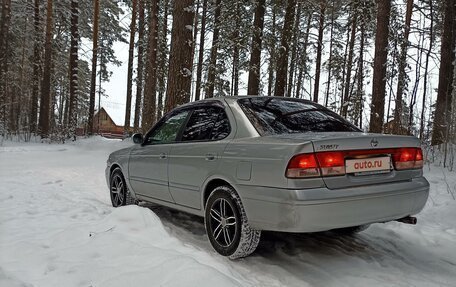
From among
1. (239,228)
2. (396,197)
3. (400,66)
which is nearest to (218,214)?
(239,228)

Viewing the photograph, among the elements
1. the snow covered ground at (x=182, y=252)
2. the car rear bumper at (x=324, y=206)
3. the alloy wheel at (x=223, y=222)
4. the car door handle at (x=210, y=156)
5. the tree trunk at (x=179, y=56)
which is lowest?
the snow covered ground at (x=182, y=252)

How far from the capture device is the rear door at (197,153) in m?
3.91

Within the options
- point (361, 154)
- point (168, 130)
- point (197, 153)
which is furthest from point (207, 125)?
point (361, 154)

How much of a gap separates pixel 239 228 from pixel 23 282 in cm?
179

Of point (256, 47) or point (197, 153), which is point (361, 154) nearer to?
point (197, 153)

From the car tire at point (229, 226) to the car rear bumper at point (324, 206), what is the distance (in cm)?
15

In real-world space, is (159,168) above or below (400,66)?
below

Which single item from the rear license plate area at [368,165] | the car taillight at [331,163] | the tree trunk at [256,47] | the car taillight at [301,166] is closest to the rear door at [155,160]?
the car taillight at [301,166]

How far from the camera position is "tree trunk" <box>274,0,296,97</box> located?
40.9 feet

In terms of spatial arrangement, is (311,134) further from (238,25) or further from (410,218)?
(238,25)

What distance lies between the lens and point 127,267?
9.96 feet

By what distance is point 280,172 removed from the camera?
10.2 feet

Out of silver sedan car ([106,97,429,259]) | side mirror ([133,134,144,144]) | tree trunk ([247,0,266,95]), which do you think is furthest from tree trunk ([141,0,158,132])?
silver sedan car ([106,97,429,259])

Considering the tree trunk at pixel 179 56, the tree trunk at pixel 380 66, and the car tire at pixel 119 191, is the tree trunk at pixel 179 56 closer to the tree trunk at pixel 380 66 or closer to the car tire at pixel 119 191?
the car tire at pixel 119 191
